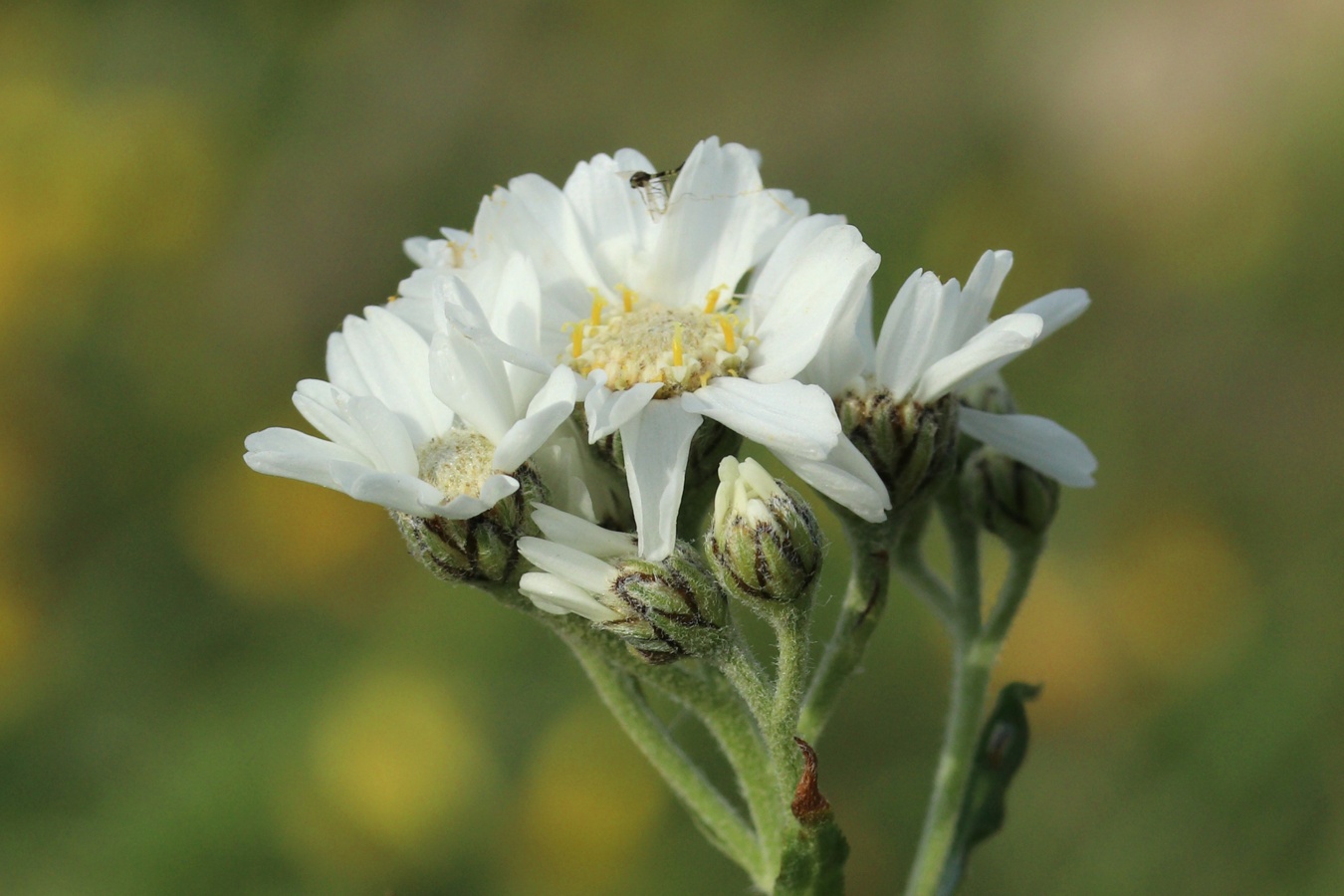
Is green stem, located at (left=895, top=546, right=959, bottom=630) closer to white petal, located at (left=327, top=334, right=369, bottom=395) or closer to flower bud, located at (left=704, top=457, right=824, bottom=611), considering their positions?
flower bud, located at (left=704, top=457, right=824, bottom=611)

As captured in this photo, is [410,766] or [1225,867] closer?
[1225,867]

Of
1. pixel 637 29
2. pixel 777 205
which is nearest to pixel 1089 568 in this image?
pixel 777 205

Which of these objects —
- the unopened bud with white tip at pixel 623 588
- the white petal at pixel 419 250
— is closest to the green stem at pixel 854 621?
the unopened bud with white tip at pixel 623 588

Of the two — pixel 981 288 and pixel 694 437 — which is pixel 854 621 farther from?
pixel 981 288

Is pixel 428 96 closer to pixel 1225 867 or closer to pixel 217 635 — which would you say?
pixel 217 635

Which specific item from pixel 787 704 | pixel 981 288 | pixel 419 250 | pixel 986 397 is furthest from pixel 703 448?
pixel 419 250

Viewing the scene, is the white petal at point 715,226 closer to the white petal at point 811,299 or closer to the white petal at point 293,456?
the white petal at point 811,299
